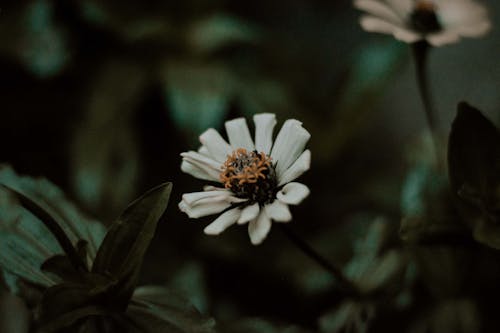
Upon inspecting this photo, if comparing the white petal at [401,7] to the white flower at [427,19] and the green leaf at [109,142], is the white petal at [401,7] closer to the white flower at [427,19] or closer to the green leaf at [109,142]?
the white flower at [427,19]

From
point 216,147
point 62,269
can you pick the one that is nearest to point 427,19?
point 216,147

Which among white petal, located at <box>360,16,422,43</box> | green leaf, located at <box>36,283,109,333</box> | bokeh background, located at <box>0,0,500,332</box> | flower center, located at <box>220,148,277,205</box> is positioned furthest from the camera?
bokeh background, located at <box>0,0,500,332</box>

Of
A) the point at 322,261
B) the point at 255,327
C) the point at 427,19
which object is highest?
the point at 427,19

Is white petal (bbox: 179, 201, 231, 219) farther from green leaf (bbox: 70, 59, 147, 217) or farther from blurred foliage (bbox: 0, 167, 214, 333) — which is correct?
green leaf (bbox: 70, 59, 147, 217)

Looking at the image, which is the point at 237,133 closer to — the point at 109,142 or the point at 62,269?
the point at 62,269

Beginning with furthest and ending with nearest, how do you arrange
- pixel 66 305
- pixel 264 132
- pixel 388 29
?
pixel 388 29
pixel 264 132
pixel 66 305


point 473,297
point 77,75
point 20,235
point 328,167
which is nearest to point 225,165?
point 20,235

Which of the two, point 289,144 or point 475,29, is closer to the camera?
point 289,144

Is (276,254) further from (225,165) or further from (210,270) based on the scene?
(225,165)

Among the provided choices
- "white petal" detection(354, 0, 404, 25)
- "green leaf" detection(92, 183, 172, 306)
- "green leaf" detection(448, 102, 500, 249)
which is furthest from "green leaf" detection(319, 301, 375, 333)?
"white petal" detection(354, 0, 404, 25)
